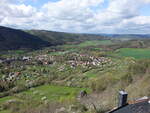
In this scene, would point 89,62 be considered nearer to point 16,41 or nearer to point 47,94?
point 47,94

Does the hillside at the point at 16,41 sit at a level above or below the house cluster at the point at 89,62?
above

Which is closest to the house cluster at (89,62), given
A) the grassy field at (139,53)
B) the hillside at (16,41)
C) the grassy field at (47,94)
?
the grassy field at (139,53)

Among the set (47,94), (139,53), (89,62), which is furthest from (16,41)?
(47,94)

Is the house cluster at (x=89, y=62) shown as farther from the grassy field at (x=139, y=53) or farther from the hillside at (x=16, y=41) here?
the hillside at (x=16, y=41)

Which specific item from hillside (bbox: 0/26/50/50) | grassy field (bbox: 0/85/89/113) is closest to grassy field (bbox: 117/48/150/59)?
grassy field (bbox: 0/85/89/113)

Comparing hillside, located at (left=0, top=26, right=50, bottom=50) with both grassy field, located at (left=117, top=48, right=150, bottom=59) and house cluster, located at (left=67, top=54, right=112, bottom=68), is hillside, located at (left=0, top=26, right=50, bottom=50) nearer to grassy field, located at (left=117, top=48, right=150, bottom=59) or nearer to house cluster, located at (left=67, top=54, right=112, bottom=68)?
house cluster, located at (left=67, top=54, right=112, bottom=68)

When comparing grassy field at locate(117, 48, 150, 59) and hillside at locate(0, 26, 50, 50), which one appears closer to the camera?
grassy field at locate(117, 48, 150, 59)

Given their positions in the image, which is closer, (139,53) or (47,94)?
(47,94)

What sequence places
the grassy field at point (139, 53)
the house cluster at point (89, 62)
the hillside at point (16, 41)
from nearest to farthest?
1. the grassy field at point (139, 53)
2. the house cluster at point (89, 62)
3. the hillside at point (16, 41)

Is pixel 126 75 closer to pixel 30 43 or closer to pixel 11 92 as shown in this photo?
pixel 11 92

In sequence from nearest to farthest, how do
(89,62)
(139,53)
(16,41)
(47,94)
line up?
1. (47,94)
2. (139,53)
3. (89,62)
4. (16,41)
